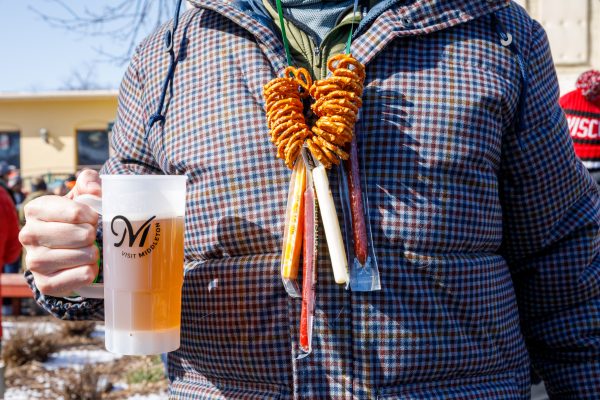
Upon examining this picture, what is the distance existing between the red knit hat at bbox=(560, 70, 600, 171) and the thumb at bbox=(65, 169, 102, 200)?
363 cm

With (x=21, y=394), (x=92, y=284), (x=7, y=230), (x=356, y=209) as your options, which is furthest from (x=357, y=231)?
(x=21, y=394)

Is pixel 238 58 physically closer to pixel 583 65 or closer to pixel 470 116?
pixel 470 116

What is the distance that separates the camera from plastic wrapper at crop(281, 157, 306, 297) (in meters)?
1.30

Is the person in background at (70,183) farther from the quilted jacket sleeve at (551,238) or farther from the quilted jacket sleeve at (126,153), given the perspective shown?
the quilted jacket sleeve at (551,238)

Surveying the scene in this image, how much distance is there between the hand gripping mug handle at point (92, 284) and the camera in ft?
4.33

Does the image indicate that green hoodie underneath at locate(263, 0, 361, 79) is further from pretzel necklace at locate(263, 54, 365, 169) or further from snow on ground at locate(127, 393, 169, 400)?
snow on ground at locate(127, 393, 169, 400)

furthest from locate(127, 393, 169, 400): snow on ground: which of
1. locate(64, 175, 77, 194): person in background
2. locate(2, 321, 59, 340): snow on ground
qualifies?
locate(2, 321, 59, 340): snow on ground

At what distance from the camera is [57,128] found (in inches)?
980

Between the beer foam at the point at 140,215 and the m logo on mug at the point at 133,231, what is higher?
the beer foam at the point at 140,215

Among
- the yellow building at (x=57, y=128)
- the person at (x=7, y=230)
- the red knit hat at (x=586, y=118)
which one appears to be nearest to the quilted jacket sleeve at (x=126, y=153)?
the red knit hat at (x=586, y=118)

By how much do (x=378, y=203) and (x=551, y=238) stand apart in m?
0.43

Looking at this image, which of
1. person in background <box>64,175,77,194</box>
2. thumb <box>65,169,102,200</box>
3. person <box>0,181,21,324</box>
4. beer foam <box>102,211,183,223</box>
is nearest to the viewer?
beer foam <box>102,211,183,223</box>

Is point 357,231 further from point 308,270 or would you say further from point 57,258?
point 57,258

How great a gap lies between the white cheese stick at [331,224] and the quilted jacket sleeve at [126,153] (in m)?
0.43
